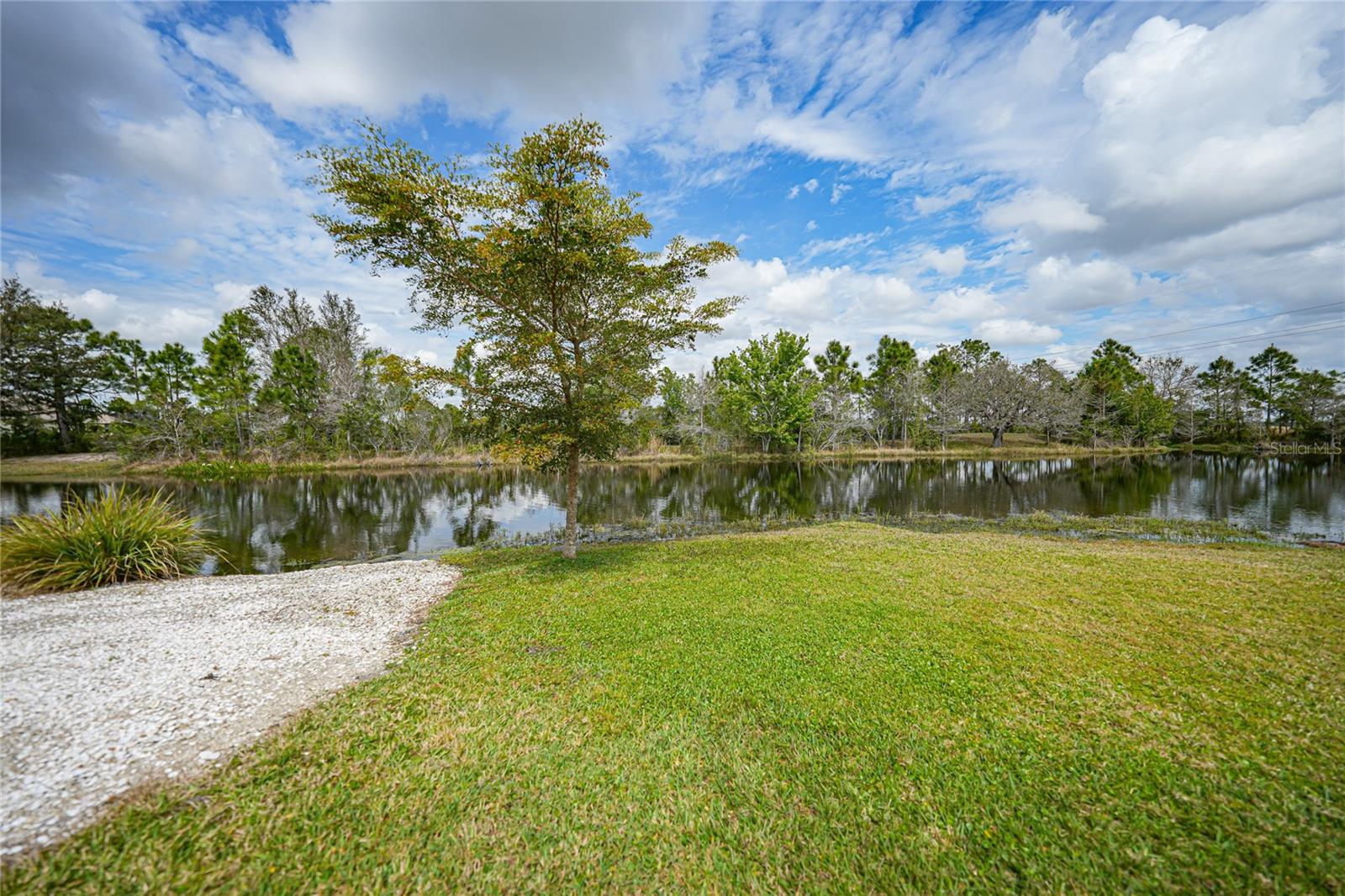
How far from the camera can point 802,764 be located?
3.88 meters

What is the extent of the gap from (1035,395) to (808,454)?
29.8 meters

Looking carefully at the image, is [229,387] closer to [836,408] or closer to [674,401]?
[674,401]

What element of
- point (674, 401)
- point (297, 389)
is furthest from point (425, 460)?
point (674, 401)

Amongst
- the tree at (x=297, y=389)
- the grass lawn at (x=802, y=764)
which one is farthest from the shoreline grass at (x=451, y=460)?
the grass lawn at (x=802, y=764)

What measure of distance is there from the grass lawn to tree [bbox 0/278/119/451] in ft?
194

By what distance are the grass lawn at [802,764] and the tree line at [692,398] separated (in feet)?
65.3

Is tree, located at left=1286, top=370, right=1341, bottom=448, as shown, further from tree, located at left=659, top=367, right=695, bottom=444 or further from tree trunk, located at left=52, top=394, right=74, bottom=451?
tree trunk, located at left=52, top=394, right=74, bottom=451

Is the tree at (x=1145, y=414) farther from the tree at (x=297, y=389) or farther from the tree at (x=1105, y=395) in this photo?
the tree at (x=297, y=389)

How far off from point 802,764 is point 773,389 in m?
47.5

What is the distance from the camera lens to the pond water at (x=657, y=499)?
1669 centimetres

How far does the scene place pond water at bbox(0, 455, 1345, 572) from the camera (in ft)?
54.7

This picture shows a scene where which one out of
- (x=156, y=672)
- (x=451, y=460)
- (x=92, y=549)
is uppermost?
(x=451, y=460)

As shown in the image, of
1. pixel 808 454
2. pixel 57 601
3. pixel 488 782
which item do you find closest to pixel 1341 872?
pixel 488 782

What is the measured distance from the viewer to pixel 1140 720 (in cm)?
429
